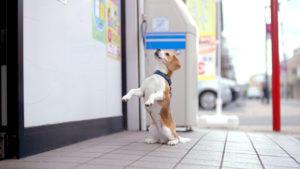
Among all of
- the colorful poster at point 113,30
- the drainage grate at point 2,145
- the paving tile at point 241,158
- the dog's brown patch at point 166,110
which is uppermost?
the colorful poster at point 113,30

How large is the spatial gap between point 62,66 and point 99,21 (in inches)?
48.1

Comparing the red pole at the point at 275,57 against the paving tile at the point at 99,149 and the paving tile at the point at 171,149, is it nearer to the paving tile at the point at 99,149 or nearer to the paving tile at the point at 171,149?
the paving tile at the point at 171,149

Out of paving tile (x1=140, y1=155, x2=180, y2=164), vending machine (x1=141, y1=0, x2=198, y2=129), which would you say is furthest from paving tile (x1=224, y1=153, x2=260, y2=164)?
vending machine (x1=141, y1=0, x2=198, y2=129)

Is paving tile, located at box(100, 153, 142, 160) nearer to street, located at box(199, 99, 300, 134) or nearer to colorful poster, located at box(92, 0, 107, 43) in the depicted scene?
colorful poster, located at box(92, 0, 107, 43)

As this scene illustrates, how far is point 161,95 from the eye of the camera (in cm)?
346

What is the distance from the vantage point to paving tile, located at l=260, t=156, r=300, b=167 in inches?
110

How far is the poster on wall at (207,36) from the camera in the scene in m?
7.04

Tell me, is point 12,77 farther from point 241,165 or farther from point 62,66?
point 241,165

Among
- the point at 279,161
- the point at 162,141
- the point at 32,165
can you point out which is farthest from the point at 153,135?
the point at 32,165

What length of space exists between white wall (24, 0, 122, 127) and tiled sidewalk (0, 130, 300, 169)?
0.44m

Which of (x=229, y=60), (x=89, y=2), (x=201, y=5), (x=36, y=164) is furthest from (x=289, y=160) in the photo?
(x=229, y=60)

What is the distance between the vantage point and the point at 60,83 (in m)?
3.51

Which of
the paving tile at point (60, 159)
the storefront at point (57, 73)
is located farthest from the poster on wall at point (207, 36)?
the paving tile at point (60, 159)

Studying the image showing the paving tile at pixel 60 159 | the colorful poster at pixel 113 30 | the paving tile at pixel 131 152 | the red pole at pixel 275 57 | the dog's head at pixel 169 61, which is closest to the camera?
the paving tile at pixel 60 159
